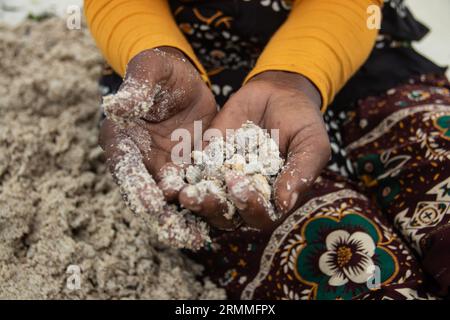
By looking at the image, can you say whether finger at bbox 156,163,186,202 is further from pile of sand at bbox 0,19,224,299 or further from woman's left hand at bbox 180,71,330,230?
pile of sand at bbox 0,19,224,299

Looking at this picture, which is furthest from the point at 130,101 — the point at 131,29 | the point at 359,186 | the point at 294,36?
the point at 359,186

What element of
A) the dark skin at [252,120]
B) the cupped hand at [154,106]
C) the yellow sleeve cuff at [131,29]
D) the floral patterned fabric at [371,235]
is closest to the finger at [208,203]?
the dark skin at [252,120]

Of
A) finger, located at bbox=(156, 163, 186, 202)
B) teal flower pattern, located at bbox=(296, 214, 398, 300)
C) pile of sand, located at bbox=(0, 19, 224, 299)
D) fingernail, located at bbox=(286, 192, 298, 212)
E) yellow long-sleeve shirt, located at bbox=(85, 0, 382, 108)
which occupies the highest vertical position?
yellow long-sleeve shirt, located at bbox=(85, 0, 382, 108)

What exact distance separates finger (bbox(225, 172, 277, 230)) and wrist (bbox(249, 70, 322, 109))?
29 centimetres

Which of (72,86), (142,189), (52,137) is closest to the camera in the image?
(142,189)

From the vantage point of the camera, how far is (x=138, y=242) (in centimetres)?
103

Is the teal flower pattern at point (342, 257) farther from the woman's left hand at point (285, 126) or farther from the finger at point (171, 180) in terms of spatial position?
the finger at point (171, 180)

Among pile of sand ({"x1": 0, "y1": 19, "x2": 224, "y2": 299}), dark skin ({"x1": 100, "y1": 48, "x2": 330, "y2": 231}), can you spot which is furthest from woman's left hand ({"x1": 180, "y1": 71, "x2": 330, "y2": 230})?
pile of sand ({"x1": 0, "y1": 19, "x2": 224, "y2": 299})

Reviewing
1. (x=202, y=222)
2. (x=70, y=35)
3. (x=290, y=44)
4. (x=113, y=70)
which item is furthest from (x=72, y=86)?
(x=202, y=222)

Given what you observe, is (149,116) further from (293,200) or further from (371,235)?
(371,235)

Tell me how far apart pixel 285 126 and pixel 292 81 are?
154 mm

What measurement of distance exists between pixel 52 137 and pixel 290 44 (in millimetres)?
600

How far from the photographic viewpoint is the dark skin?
74cm
